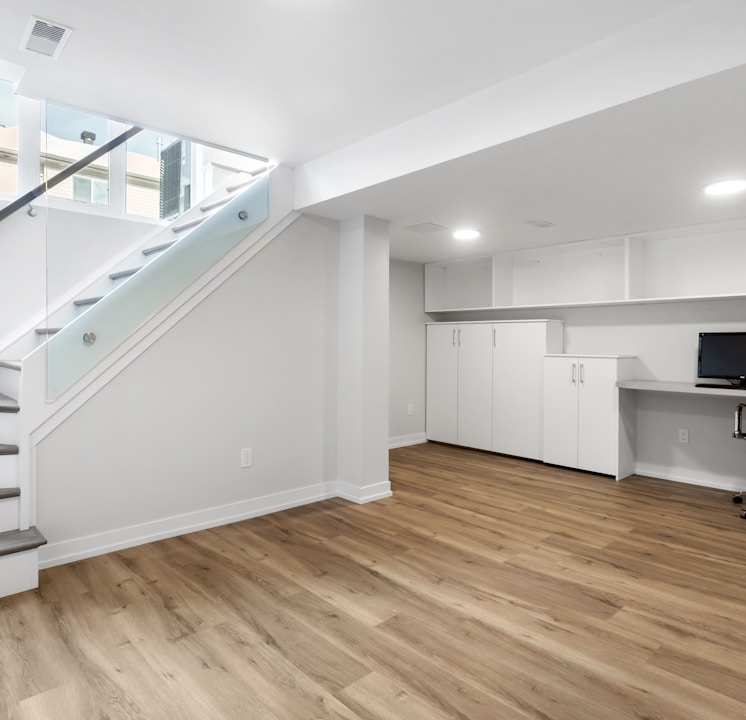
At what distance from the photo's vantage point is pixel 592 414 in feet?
15.4

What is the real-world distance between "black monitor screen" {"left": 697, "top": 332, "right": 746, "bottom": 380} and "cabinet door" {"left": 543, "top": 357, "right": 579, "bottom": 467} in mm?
986

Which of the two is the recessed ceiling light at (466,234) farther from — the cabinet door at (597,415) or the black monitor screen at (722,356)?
the black monitor screen at (722,356)

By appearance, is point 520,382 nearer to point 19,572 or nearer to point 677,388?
point 677,388

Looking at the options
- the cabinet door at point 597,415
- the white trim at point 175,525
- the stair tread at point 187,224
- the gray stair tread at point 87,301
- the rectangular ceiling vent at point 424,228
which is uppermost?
the rectangular ceiling vent at point 424,228

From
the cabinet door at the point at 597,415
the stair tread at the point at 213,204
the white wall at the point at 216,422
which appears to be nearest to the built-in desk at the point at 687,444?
the cabinet door at the point at 597,415

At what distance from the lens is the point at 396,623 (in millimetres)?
2227

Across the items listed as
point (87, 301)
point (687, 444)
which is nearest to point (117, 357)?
point (87, 301)

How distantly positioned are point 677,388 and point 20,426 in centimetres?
439

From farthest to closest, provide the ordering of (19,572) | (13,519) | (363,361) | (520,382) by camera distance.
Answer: (520,382) < (363,361) < (13,519) < (19,572)

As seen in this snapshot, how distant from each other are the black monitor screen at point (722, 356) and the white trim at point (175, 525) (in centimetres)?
314

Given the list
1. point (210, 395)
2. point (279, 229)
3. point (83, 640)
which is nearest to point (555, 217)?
point (279, 229)

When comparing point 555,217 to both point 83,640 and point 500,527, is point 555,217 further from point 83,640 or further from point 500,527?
point 83,640

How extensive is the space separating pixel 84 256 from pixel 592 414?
411cm

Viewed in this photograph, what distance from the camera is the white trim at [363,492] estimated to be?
3.91 meters
